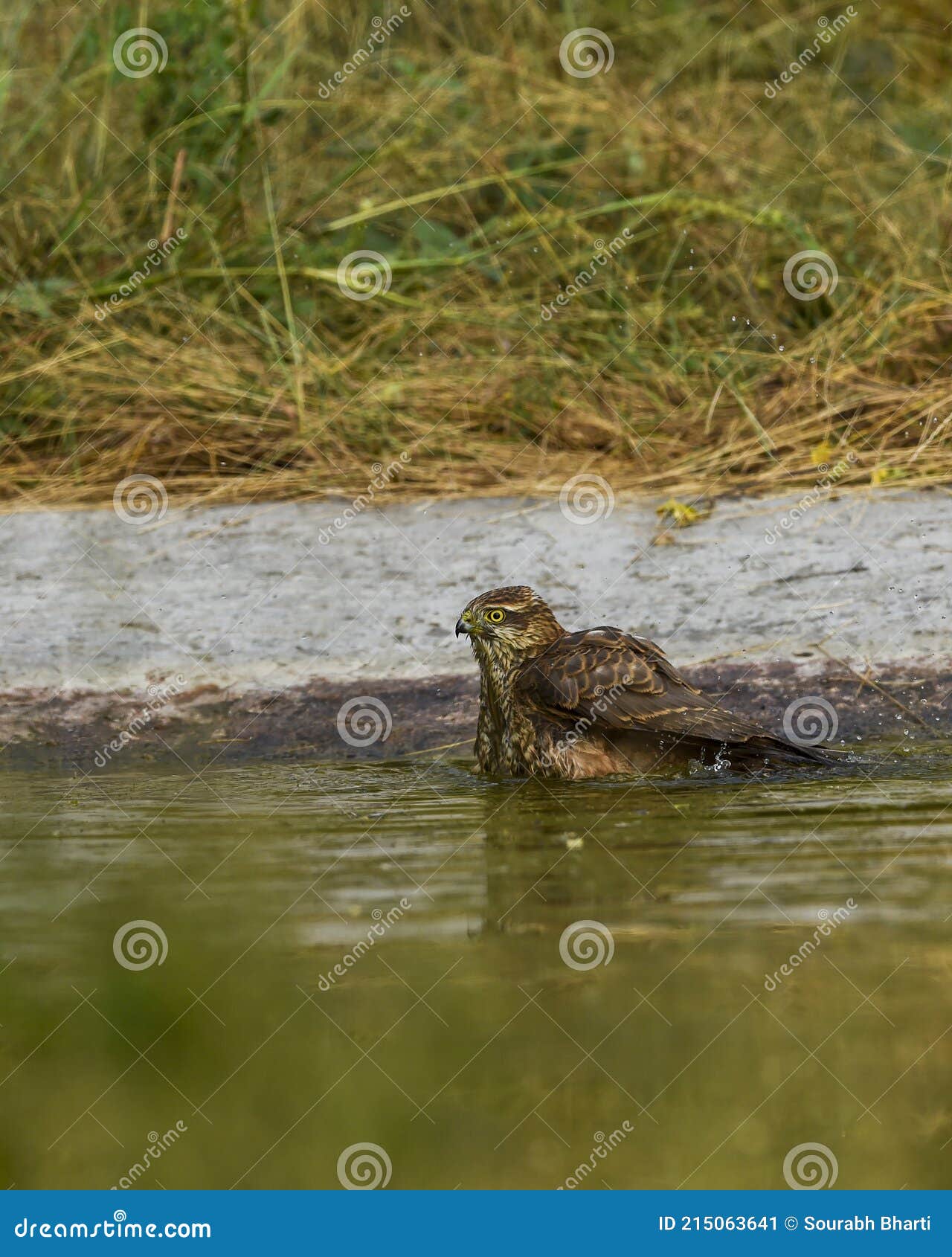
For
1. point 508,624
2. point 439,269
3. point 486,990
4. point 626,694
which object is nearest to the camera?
point 486,990

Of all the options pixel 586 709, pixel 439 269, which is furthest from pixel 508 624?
pixel 439 269

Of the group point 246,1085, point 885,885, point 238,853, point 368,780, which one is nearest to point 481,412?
point 368,780

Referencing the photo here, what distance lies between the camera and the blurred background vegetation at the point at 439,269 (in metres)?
7.75

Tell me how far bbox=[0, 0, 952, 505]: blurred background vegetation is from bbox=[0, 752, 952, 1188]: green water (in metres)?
2.73

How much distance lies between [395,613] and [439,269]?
286 cm

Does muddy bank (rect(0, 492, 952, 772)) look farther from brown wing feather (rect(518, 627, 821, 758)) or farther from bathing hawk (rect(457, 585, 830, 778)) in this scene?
brown wing feather (rect(518, 627, 821, 758))

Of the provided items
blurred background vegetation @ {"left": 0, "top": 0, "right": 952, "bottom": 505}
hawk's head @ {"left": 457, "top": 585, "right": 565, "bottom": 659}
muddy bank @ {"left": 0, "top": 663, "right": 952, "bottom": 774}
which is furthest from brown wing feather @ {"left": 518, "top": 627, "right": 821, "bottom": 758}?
blurred background vegetation @ {"left": 0, "top": 0, "right": 952, "bottom": 505}

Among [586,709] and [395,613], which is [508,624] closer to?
[586,709]

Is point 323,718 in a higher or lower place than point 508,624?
lower

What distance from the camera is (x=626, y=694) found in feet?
18.3

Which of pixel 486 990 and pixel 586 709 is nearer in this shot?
pixel 486 990

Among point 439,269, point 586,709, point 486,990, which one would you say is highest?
point 439,269

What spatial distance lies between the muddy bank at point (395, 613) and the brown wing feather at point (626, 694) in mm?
572

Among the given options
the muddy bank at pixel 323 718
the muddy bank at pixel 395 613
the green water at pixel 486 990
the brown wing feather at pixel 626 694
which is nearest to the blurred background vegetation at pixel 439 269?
the muddy bank at pixel 395 613
